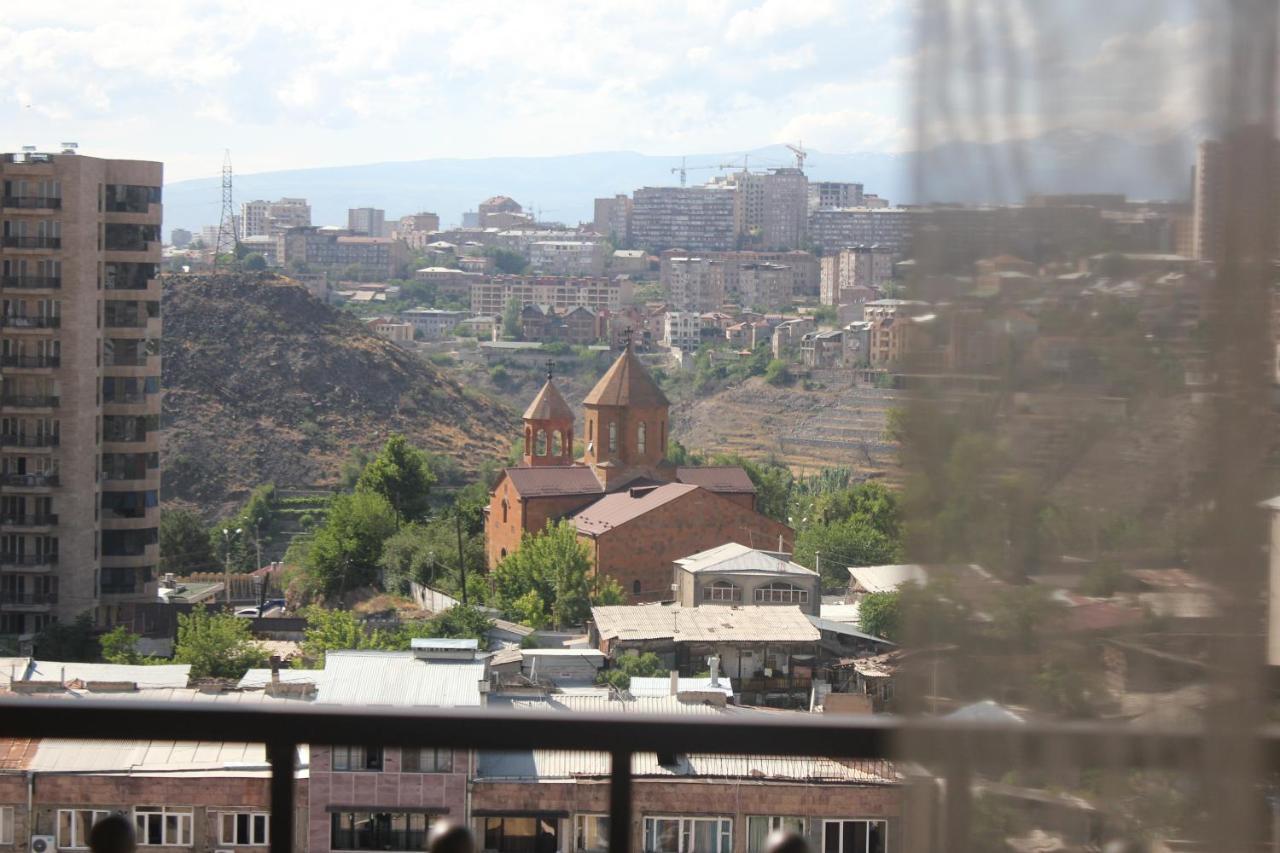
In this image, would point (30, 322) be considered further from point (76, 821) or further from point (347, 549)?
point (76, 821)

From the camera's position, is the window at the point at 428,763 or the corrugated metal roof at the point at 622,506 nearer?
the window at the point at 428,763

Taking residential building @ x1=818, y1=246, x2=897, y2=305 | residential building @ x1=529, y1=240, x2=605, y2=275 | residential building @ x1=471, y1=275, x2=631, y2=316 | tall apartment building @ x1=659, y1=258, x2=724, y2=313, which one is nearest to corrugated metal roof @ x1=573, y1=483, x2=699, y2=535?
residential building @ x1=818, y1=246, x2=897, y2=305

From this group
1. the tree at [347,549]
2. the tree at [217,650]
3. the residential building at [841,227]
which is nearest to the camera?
the tree at [217,650]

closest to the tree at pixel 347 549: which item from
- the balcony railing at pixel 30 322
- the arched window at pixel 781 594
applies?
the balcony railing at pixel 30 322

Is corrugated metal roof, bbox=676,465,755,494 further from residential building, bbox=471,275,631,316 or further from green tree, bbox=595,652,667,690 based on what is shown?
residential building, bbox=471,275,631,316

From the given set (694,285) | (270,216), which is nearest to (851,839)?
(694,285)

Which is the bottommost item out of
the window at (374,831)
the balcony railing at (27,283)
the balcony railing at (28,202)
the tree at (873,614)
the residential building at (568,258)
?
the tree at (873,614)

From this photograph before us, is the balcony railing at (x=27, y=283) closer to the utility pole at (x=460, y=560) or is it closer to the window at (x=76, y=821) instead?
the utility pole at (x=460, y=560)

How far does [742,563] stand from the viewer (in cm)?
1616

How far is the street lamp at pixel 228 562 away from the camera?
20.1 m

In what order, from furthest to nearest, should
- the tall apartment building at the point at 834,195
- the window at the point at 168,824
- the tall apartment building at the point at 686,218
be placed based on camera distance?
the tall apartment building at the point at 834,195 → the tall apartment building at the point at 686,218 → the window at the point at 168,824

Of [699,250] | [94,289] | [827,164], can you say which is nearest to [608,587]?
[94,289]

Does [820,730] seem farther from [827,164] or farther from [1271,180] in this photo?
[827,164]

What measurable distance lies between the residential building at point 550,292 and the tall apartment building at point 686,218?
16008mm
